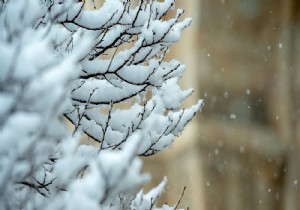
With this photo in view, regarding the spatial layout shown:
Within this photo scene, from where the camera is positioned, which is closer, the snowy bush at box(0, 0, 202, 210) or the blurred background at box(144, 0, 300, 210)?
the snowy bush at box(0, 0, 202, 210)

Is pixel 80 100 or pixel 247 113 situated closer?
pixel 80 100

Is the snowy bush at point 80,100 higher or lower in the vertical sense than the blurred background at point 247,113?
lower

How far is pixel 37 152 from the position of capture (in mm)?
2770

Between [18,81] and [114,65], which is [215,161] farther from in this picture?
[18,81]

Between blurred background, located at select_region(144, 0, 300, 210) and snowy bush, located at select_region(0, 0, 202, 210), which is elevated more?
blurred background, located at select_region(144, 0, 300, 210)

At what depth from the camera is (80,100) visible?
15.0 feet

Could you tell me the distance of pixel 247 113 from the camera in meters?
10.9

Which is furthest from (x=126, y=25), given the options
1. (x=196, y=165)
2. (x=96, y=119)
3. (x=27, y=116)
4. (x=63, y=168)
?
(x=196, y=165)

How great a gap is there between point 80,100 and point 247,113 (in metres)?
6.55

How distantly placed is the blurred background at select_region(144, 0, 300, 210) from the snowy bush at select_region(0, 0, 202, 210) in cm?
561

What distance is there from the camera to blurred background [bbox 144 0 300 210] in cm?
1074

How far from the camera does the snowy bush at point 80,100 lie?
8.50 ft

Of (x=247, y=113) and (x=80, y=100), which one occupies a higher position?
(x=247, y=113)

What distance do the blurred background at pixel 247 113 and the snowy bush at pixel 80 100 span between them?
5609 mm
